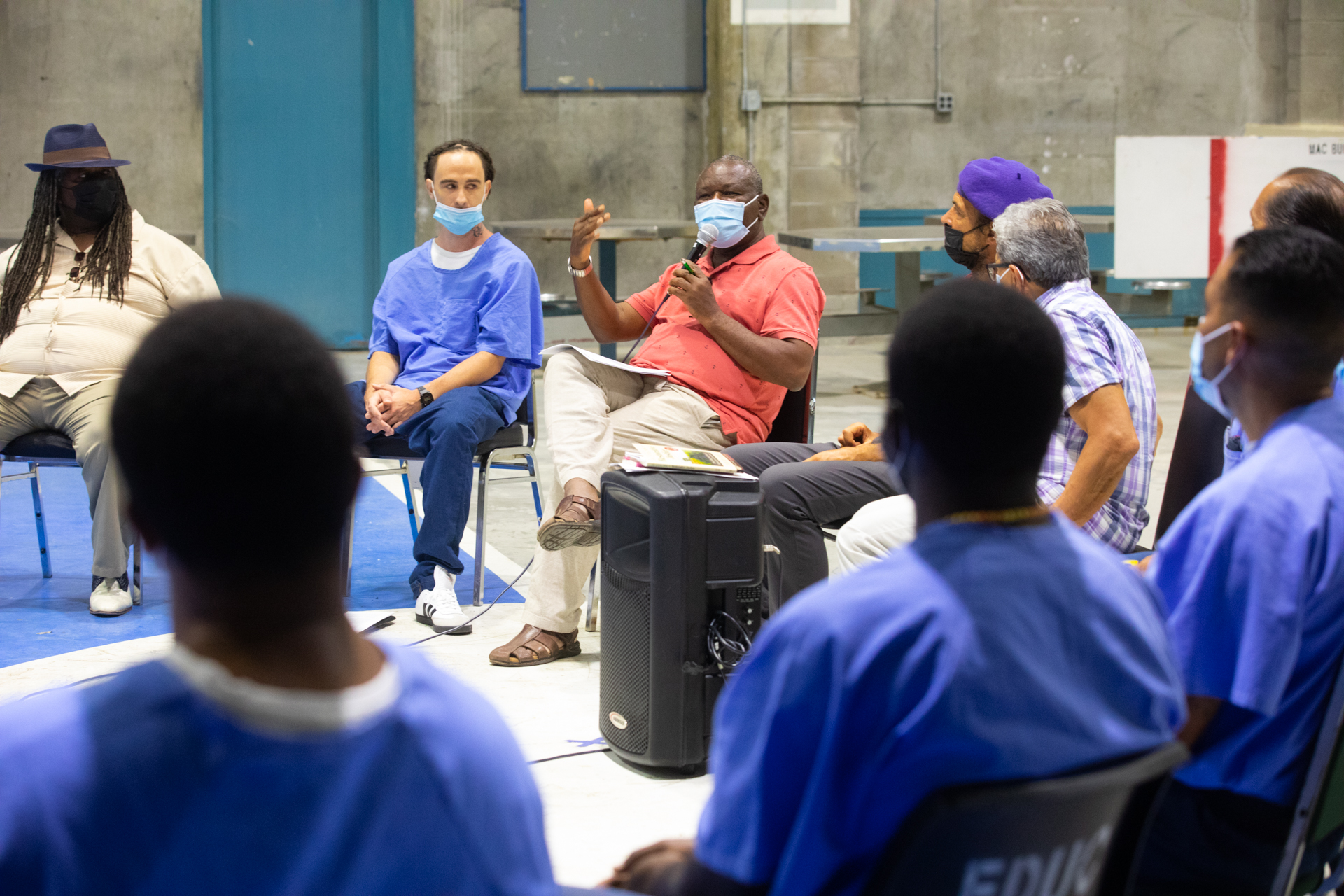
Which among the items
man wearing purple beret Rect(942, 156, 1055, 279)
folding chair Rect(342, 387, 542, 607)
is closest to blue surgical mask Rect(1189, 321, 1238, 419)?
man wearing purple beret Rect(942, 156, 1055, 279)

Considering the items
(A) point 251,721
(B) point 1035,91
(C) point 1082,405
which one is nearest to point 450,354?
(C) point 1082,405

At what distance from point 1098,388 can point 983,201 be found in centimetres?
78

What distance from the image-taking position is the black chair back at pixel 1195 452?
2494 millimetres

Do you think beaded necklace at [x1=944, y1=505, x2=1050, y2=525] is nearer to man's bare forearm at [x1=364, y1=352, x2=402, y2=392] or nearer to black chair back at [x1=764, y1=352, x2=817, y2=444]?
black chair back at [x1=764, y1=352, x2=817, y2=444]

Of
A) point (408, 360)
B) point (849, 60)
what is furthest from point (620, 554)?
point (849, 60)

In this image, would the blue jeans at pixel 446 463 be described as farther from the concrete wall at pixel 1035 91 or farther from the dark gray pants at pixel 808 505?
the concrete wall at pixel 1035 91

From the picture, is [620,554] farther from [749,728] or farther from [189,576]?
[189,576]

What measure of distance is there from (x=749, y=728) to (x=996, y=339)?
36 cm

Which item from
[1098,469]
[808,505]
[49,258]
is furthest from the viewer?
[49,258]

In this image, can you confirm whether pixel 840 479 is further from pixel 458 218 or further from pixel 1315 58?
pixel 1315 58

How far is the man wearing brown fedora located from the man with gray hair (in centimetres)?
217

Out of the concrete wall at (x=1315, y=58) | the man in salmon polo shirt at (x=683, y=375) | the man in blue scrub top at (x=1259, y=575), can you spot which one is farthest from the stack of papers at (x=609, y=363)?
the concrete wall at (x=1315, y=58)

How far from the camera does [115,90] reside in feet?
26.8

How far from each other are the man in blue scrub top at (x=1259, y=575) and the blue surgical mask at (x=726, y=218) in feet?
6.52
